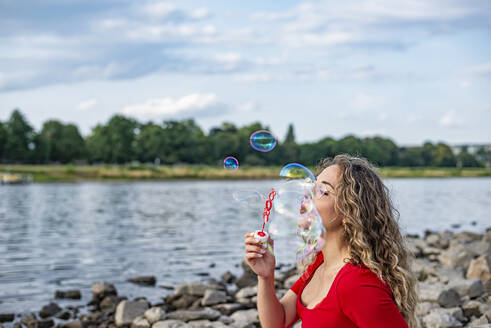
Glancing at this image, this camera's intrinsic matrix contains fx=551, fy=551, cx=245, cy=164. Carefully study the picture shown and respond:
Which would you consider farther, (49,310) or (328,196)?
(49,310)

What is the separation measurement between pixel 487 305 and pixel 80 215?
23330mm

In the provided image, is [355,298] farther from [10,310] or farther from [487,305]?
[10,310]

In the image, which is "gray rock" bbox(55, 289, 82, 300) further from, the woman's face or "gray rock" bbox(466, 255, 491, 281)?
the woman's face

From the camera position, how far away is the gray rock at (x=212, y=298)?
9852 millimetres

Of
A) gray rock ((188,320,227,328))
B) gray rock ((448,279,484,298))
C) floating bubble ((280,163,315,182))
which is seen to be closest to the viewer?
floating bubble ((280,163,315,182))

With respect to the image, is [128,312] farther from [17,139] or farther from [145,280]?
[17,139]

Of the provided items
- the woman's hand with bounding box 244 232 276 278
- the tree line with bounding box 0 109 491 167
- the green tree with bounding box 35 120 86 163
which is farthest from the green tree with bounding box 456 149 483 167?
the woman's hand with bounding box 244 232 276 278

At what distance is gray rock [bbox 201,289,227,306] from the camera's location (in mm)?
9852

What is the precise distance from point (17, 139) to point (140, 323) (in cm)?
8295

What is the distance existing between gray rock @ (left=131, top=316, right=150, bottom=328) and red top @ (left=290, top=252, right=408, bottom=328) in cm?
586

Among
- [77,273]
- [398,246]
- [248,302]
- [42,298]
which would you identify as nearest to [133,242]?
[77,273]

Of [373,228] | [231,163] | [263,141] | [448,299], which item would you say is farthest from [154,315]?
[373,228]

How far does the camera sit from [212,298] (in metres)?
9.91

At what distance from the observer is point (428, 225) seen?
25.3m
